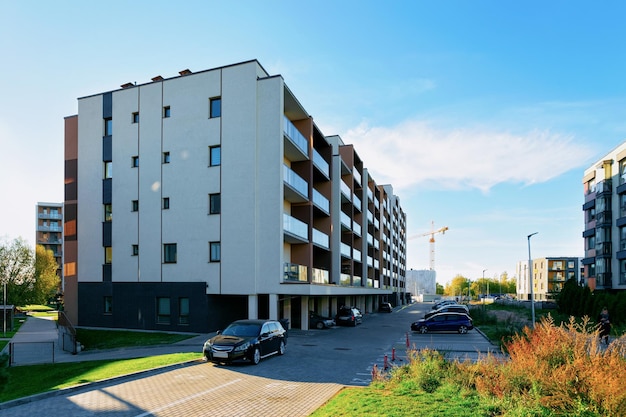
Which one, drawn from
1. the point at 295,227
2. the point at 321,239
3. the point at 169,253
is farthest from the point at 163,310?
the point at 321,239

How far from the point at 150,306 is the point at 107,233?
20.7 feet

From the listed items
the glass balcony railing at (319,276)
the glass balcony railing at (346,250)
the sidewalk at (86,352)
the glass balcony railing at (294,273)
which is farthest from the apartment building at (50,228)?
the glass balcony railing at (294,273)

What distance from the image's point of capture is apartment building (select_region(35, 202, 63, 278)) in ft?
314

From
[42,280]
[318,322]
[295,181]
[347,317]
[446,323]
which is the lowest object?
[347,317]

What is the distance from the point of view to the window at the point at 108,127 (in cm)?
3331

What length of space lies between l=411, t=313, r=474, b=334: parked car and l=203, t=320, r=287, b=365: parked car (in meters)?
16.6

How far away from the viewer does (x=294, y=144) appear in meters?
30.8

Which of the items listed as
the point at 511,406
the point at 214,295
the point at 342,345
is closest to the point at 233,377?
the point at 511,406

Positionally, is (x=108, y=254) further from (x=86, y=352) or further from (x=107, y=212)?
(x=86, y=352)

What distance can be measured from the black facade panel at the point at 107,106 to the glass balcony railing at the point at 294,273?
16873mm

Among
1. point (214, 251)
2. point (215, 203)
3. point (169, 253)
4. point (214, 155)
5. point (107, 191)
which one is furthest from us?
point (107, 191)

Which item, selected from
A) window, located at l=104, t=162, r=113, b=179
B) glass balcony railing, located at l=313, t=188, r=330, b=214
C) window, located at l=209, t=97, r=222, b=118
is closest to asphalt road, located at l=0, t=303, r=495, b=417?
glass balcony railing, located at l=313, t=188, r=330, b=214

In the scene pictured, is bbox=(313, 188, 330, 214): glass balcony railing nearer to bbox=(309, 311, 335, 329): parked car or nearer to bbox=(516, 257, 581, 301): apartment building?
bbox=(309, 311, 335, 329): parked car

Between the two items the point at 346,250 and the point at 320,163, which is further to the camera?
the point at 346,250
